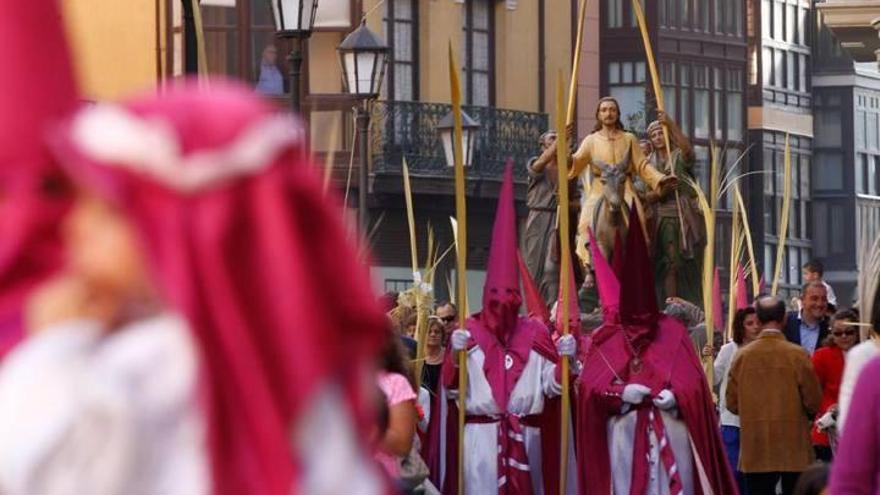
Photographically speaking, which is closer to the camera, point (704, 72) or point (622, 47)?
point (622, 47)

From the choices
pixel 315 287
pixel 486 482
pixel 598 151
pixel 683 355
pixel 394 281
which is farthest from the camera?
pixel 394 281

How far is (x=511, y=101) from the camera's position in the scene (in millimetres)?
48031

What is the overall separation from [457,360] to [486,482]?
2.70 ft

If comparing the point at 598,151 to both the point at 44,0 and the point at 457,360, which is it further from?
the point at 44,0

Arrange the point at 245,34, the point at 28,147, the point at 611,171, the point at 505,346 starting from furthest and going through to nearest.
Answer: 1. the point at 245,34
2. the point at 611,171
3. the point at 505,346
4. the point at 28,147

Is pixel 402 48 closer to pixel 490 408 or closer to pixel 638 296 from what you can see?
pixel 490 408

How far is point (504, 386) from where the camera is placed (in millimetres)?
17016

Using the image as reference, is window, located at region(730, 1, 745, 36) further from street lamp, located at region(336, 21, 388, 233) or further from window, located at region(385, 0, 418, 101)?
street lamp, located at region(336, 21, 388, 233)

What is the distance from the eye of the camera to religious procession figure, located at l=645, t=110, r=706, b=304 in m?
24.5

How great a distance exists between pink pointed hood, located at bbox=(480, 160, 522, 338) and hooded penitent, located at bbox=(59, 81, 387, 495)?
13.7 metres

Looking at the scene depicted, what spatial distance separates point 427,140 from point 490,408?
94.9ft

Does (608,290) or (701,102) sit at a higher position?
(701,102)

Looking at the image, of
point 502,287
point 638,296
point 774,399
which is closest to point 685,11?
point 502,287

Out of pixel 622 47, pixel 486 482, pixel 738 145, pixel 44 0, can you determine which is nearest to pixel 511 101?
pixel 622 47
